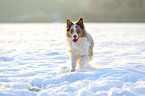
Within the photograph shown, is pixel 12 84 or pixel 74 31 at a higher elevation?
pixel 74 31

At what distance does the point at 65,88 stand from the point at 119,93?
120 centimetres

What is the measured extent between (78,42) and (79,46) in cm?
15

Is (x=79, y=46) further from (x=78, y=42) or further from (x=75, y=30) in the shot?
(x=75, y=30)

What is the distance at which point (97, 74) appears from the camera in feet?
15.8

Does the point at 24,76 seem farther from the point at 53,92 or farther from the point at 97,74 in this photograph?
the point at 97,74

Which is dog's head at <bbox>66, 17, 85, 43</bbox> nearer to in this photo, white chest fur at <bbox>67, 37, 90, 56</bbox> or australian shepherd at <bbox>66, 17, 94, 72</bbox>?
australian shepherd at <bbox>66, 17, 94, 72</bbox>

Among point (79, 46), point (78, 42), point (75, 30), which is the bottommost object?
point (79, 46)

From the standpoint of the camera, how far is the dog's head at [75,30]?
507 cm

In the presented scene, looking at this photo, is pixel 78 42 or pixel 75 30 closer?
pixel 75 30

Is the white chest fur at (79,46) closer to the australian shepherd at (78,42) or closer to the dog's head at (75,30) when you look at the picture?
the australian shepherd at (78,42)

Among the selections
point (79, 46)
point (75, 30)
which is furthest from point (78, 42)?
point (75, 30)

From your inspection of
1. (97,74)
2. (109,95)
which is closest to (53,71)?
(97,74)

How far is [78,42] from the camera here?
17.5ft

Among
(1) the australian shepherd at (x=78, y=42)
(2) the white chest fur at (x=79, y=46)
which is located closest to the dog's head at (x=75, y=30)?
(1) the australian shepherd at (x=78, y=42)
